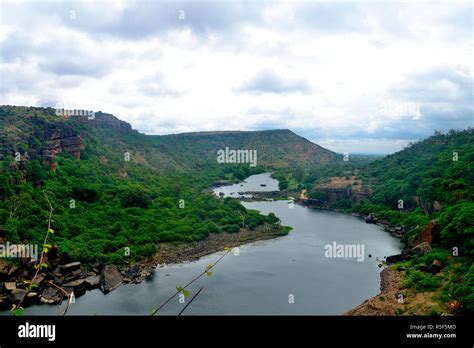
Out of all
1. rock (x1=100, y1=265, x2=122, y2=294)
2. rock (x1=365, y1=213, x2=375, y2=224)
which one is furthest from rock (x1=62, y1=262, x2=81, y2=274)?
rock (x1=365, y1=213, x2=375, y2=224)

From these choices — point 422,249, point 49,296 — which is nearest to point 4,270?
point 49,296

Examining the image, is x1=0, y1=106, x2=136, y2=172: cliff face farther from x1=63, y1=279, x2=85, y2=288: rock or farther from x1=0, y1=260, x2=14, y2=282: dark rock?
x1=63, y1=279, x2=85, y2=288: rock

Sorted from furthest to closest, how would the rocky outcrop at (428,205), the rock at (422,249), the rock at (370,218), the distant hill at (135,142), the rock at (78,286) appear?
the rock at (370,218) → the distant hill at (135,142) → the rocky outcrop at (428,205) → the rock at (422,249) → the rock at (78,286)

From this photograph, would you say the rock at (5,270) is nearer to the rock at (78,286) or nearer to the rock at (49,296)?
the rock at (49,296)

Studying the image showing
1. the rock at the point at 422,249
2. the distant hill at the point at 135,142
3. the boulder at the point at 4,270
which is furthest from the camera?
the distant hill at the point at 135,142

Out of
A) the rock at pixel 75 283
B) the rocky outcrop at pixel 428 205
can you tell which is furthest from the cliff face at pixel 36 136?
the rocky outcrop at pixel 428 205
